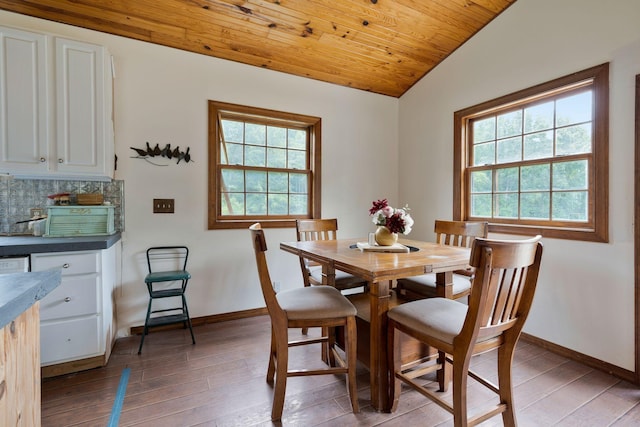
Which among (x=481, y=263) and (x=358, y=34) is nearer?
(x=481, y=263)

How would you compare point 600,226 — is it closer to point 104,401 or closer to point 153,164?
point 104,401

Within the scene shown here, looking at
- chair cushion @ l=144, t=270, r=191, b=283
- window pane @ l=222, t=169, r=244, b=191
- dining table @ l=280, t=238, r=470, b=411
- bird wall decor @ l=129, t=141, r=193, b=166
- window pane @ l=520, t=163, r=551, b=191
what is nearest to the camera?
dining table @ l=280, t=238, r=470, b=411

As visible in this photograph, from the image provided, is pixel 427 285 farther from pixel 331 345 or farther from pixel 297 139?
pixel 297 139

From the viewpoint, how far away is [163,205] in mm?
2635

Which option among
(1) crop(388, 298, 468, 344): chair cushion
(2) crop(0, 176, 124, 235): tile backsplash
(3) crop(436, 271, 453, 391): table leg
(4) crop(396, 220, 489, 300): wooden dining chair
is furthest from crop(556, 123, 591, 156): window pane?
(2) crop(0, 176, 124, 235): tile backsplash

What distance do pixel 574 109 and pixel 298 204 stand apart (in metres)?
2.57

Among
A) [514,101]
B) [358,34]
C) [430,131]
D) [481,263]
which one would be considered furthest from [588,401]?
[358,34]

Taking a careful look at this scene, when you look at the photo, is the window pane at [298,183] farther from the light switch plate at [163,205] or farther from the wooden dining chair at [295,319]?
the wooden dining chair at [295,319]

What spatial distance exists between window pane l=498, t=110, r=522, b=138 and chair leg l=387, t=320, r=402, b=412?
223 centimetres

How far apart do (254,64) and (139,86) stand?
3.56 ft

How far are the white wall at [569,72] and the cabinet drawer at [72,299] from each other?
11.0ft

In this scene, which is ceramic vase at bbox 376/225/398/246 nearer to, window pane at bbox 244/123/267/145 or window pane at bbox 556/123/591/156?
window pane at bbox 556/123/591/156

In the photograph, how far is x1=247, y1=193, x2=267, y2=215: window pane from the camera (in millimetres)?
3082

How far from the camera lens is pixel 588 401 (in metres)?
1.70
